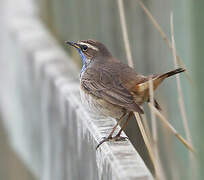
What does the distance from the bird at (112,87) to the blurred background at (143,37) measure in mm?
444

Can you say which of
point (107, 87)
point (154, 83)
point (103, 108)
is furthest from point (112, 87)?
point (154, 83)

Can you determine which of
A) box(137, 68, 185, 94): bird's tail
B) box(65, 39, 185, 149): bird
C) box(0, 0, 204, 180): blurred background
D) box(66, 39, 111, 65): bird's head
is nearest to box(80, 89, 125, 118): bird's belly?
box(65, 39, 185, 149): bird

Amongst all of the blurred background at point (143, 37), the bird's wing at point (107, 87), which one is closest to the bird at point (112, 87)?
the bird's wing at point (107, 87)

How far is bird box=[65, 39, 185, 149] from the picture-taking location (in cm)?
466

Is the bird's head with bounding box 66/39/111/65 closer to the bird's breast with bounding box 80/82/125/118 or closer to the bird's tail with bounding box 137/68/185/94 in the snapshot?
the bird's breast with bounding box 80/82/125/118

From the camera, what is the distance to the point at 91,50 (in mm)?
5734

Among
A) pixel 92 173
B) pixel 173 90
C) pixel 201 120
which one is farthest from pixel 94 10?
pixel 92 173

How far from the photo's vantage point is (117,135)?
4.68 meters

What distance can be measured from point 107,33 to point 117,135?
2927mm

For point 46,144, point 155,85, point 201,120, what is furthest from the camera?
point 46,144

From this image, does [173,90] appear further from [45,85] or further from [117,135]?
[117,135]

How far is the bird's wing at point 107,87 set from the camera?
4.69m

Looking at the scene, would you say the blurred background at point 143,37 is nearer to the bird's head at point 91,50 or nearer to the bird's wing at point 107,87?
the bird's wing at point 107,87

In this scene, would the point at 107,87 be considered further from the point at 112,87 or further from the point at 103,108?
the point at 103,108
